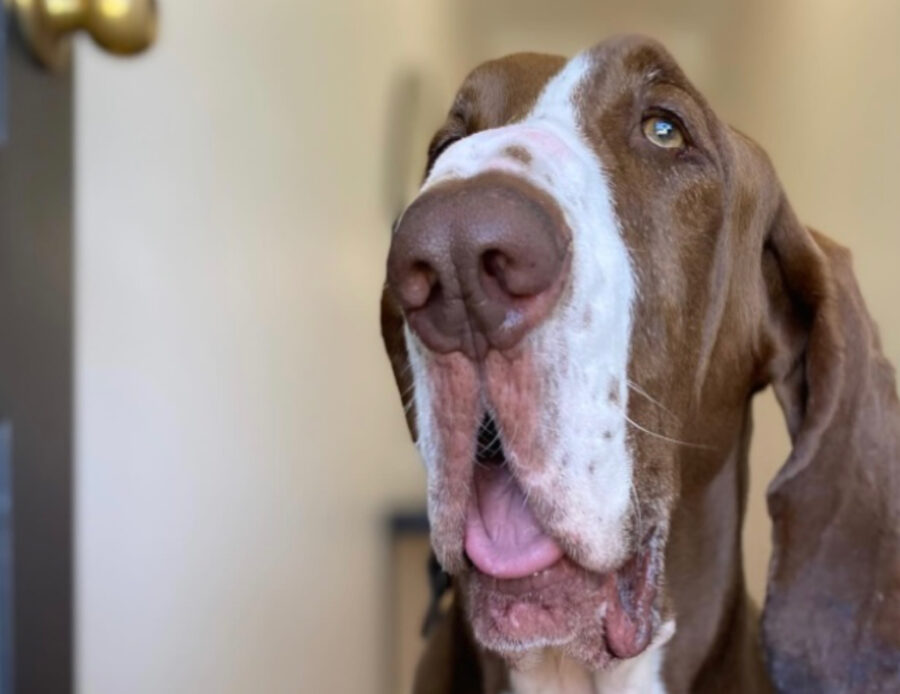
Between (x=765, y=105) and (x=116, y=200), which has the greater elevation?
(x=765, y=105)

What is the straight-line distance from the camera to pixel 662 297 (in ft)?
3.28

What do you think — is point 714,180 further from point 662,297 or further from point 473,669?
point 473,669

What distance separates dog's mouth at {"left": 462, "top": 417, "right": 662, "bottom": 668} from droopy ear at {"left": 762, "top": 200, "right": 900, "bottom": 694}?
0.82ft

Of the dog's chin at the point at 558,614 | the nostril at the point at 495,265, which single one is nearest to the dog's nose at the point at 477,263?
the nostril at the point at 495,265

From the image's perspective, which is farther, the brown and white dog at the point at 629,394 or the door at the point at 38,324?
the door at the point at 38,324

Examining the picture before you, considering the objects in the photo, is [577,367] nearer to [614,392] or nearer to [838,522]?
[614,392]

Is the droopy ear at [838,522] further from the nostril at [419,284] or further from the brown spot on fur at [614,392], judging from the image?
the nostril at [419,284]

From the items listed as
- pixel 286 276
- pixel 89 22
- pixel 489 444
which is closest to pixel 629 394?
pixel 489 444

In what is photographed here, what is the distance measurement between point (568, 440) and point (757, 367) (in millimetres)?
411

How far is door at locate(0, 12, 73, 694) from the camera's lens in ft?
3.18

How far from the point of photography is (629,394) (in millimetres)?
929

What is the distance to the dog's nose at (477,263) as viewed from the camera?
2.44 feet

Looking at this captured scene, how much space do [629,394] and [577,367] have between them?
11 centimetres

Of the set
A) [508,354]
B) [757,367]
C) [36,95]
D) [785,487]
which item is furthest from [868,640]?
[36,95]
